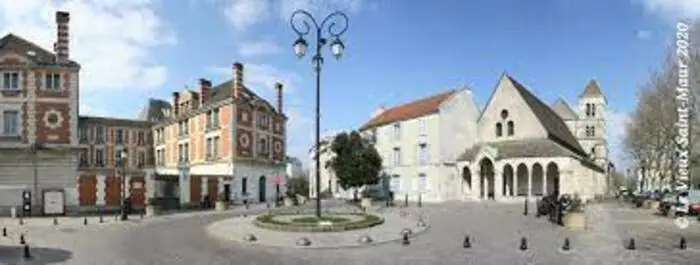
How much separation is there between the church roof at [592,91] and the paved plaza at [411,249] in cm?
6118

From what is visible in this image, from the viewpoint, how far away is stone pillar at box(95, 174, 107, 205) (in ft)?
127

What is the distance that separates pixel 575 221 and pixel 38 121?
2940 centimetres

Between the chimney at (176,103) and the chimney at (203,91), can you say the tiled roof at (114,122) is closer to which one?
the chimney at (176,103)

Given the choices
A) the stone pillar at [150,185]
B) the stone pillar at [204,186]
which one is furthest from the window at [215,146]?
the stone pillar at [150,185]

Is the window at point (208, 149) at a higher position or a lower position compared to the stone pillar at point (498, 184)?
higher

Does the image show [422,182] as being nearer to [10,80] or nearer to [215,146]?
[215,146]

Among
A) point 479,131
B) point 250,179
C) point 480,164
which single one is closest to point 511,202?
point 480,164

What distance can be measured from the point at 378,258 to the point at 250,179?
3625 centimetres

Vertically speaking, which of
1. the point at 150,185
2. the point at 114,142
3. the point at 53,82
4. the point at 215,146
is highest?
the point at 53,82

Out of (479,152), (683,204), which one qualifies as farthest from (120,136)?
(683,204)

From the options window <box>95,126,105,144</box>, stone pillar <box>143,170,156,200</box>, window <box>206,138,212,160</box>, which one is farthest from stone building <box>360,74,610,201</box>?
window <box>95,126,105,144</box>

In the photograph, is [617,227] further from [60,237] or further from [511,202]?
[511,202]

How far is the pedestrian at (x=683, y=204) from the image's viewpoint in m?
31.0

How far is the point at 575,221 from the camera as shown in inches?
1006
